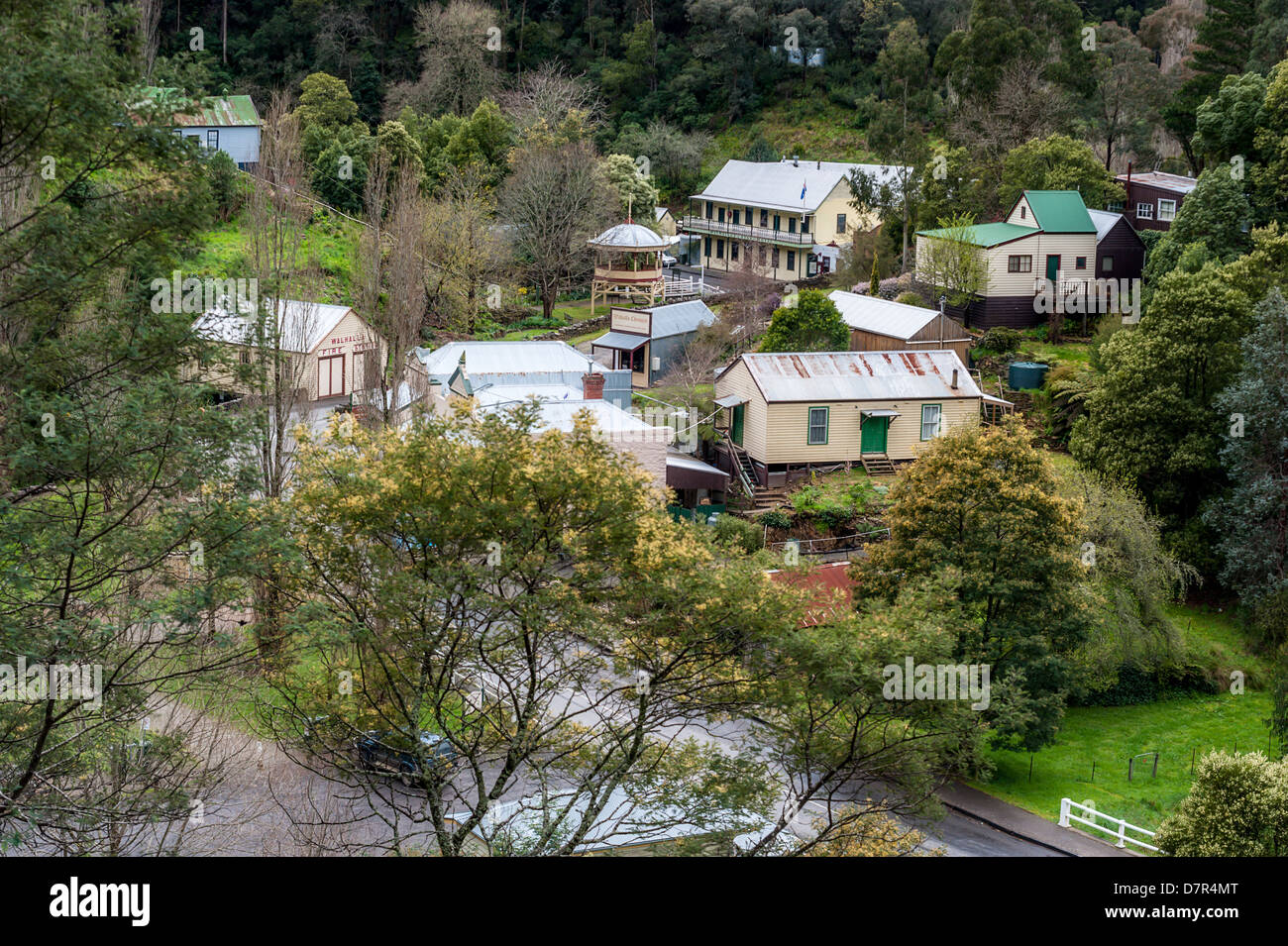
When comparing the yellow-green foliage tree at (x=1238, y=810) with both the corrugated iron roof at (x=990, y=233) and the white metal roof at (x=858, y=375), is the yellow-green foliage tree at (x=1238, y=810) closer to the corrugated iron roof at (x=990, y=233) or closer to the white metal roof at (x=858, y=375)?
the white metal roof at (x=858, y=375)

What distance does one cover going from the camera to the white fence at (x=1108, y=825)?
908 inches

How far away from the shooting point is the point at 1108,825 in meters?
24.6

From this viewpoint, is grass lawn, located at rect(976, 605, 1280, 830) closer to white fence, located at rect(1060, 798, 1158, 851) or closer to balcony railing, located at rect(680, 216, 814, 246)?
white fence, located at rect(1060, 798, 1158, 851)

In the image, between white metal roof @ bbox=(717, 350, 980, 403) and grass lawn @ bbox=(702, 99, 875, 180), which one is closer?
white metal roof @ bbox=(717, 350, 980, 403)

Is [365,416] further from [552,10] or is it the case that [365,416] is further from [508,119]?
[552,10]

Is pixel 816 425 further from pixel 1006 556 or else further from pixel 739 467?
pixel 1006 556

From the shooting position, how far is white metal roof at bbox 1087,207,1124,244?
48312 millimetres

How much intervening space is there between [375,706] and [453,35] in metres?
65.6

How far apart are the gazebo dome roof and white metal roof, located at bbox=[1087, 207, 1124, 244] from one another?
699 inches

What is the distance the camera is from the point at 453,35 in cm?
7331

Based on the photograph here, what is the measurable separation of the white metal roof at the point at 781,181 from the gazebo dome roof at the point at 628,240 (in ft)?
41.5

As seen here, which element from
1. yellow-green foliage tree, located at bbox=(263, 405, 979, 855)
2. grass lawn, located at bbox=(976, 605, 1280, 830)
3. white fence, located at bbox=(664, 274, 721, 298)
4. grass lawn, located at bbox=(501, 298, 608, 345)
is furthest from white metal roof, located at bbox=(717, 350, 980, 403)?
yellow-green foliage tree, located at bbox=(263, 405, 979, 855)

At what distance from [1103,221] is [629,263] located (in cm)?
1959
